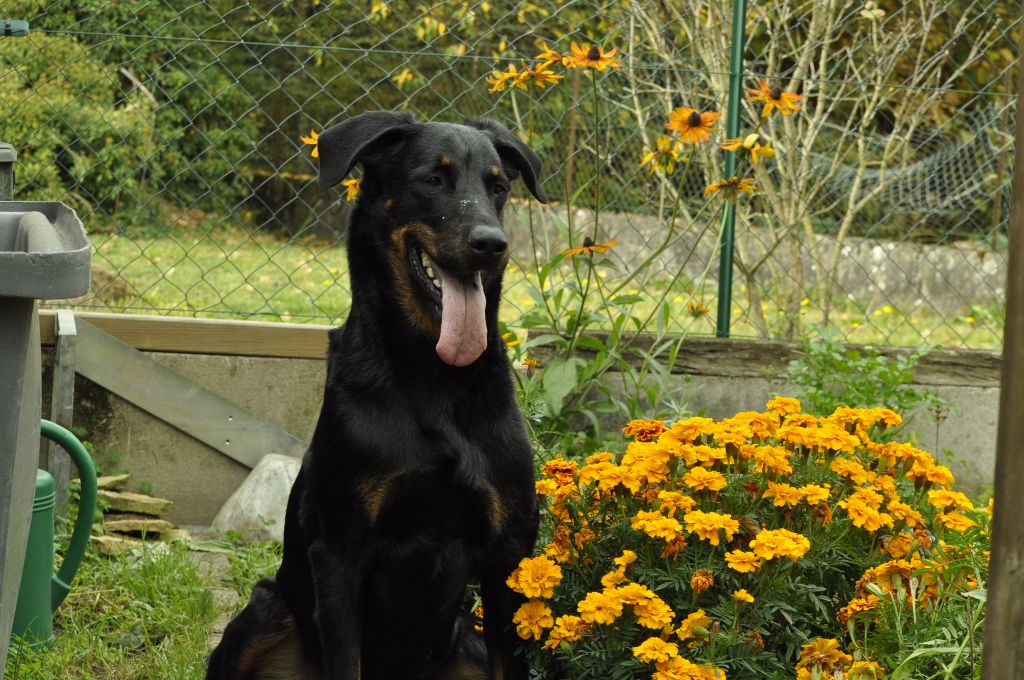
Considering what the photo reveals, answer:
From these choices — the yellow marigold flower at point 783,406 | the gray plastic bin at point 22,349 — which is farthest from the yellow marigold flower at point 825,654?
the gray plastic bin at point 22,349

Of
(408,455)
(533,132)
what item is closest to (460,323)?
A: (408,455)

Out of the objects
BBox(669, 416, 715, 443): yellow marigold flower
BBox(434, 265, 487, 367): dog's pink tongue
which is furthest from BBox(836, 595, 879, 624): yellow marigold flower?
BBox(434, 265, 487, 367): dog's pink tongue

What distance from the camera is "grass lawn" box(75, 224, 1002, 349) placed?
15.7 ft

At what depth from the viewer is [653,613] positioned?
7.89 feet

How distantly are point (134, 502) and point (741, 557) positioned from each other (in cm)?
249

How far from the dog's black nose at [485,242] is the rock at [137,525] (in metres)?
2.12

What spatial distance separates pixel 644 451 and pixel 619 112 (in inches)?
122

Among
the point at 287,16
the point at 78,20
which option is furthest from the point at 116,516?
the point at 287,16

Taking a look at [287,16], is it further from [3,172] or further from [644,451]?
[644,451]

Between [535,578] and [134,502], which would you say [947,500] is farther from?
[134,502]

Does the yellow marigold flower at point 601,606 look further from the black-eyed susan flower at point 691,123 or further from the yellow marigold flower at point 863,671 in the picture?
the black-eyed susan flower at point 691,123

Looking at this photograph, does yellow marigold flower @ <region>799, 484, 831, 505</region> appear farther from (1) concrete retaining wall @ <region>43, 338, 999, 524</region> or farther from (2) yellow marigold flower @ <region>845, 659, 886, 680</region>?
(1) concrete retaining wall @ <region>43, 338, 999, 524</region>

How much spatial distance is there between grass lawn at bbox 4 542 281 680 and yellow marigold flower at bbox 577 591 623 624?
1220 millimetres

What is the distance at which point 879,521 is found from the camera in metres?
2.65
